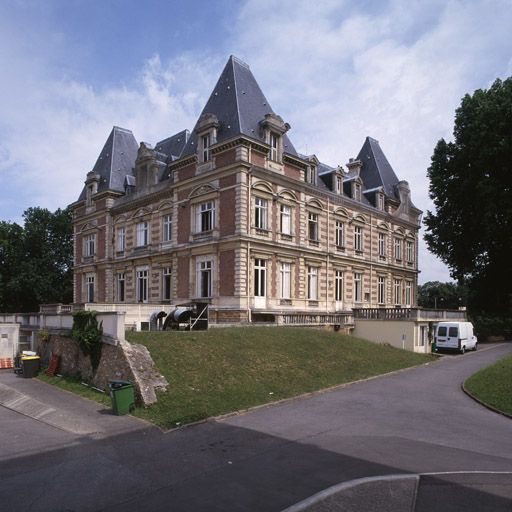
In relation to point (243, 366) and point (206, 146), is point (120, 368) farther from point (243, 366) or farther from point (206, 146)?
point (206, 146)

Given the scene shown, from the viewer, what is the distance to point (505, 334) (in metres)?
48.6

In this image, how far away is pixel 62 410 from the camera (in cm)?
1456

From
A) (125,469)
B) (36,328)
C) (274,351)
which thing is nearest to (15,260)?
(36,328)

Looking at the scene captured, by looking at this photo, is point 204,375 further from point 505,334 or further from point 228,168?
point 505,334

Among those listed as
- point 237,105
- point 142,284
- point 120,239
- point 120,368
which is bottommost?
point 120,368

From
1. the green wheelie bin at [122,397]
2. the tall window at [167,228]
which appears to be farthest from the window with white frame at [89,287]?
the green wheelie bin at [122,397]

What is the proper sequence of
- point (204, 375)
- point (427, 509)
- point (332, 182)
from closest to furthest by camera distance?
point (427, 509) < point (204, 375) < point (332, 182)

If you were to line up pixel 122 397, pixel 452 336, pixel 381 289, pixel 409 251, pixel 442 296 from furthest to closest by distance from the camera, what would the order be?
pixel 442 296 < pixel 409 251 < pixel 381 289 < pixel 452 336 < pixel 122 397

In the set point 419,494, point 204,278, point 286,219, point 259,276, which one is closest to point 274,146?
point 286,219

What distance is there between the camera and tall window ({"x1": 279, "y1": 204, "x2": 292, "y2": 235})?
32125mm

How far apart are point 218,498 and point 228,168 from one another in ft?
76.9

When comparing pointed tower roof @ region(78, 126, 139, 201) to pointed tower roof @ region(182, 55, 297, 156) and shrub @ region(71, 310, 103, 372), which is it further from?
shrub @ region(71, 310, 103, 372)

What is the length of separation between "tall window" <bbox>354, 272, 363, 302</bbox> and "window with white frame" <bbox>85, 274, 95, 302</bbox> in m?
22.3

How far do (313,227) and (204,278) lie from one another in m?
8.95
